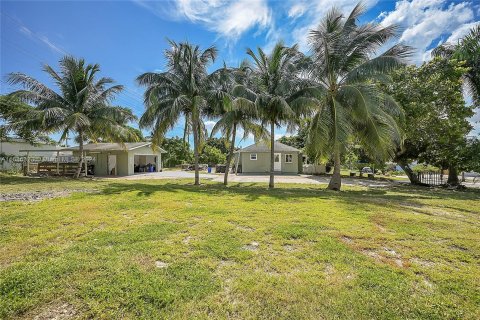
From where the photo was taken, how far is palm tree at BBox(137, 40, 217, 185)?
12.0 m

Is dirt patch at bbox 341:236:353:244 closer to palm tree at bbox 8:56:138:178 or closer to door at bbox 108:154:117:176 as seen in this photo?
palm tree at bbox 8:56:138:178

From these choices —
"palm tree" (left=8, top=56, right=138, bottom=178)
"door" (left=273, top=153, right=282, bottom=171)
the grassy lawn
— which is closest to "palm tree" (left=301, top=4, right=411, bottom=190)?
the grassy lawn

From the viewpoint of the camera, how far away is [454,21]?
40.4ft

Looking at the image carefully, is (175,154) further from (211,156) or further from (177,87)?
(177,87)

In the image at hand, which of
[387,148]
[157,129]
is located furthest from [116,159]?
[387,148]

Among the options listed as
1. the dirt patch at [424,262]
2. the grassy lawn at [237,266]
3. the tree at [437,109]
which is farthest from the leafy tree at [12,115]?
the tree at [437,109]

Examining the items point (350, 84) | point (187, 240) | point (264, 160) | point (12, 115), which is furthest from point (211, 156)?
point (187, 240)

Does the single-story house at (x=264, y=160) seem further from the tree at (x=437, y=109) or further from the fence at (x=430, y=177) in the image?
the tree at (x=437, y=109)

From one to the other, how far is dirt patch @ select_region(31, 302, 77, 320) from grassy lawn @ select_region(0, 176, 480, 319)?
17mm

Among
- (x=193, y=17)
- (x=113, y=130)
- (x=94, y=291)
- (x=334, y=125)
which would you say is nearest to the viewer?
(x=94, y=291)

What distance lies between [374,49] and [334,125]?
413 cm

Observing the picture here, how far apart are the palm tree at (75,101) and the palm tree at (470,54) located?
790 inches

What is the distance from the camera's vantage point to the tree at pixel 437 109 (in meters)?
12.7

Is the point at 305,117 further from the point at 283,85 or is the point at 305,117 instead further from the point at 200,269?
the point at 200,269
